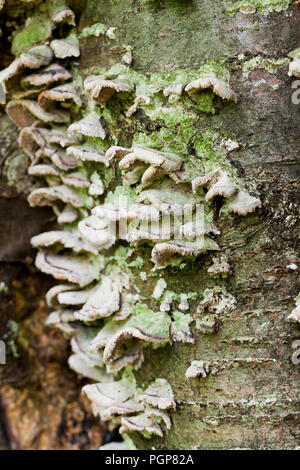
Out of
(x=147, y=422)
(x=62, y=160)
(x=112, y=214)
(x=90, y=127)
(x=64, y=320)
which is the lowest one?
(x=147, y=422)

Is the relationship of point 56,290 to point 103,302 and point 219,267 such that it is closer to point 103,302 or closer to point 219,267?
point 103,302

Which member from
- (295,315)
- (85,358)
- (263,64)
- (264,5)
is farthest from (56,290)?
(264,5)

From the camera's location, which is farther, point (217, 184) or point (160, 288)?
point (160, 288)

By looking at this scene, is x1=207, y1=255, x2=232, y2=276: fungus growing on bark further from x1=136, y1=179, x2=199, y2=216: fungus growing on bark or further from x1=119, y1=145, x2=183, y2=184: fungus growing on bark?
x1=119, y1=145, x2=183, y2=184: fungus growing on bark

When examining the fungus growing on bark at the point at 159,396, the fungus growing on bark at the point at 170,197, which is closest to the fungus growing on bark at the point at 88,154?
the fungus growing on bark at the point at 170,197

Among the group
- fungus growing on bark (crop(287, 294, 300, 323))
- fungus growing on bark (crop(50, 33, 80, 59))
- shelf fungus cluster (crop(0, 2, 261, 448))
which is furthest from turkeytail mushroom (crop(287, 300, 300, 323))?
fungus growing on bark (crop(50, 33, 80, 59))
